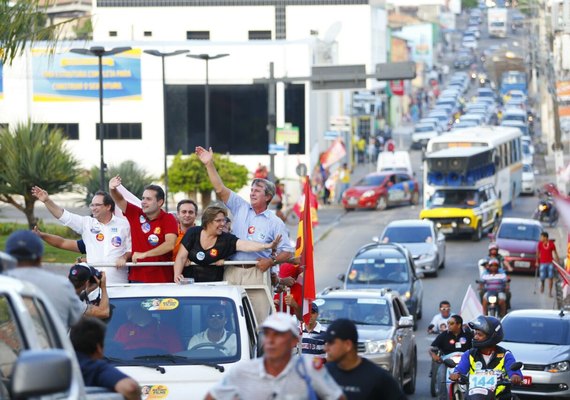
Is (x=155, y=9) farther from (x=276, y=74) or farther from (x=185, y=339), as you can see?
(x=185, y=339)

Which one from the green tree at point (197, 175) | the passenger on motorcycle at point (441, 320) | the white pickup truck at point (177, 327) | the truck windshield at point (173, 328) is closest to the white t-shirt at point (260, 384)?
the white pickup truck at point (177, 327)

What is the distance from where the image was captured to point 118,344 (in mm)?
12320

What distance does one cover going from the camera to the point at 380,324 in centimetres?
2208

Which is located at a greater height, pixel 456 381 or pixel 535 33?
pixel 535 33

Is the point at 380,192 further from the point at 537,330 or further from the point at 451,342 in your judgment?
the point at 451,342

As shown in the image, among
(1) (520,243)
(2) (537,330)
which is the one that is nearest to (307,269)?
(2) (537,330)

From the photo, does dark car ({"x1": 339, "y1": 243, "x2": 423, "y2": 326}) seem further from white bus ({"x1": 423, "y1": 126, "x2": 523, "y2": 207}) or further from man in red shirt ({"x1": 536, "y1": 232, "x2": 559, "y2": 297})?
white bus ({"x1": 423, "y1": 126, "x2": 523, "y2": 207})

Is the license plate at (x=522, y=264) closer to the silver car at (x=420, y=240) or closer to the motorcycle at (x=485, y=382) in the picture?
the silver car at (x=420, y=240)

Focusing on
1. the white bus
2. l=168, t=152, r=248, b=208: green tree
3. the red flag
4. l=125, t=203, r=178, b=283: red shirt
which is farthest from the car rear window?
l=168, t=152, r=248, b=208: green tree

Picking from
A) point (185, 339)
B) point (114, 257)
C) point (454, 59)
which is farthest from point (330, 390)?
point (454, 59)

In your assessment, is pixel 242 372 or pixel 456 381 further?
pixel 456 381

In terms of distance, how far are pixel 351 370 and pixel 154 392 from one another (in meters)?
2.93

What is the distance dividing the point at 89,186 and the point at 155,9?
37.3 metres

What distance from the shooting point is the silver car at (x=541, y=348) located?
20.9m
